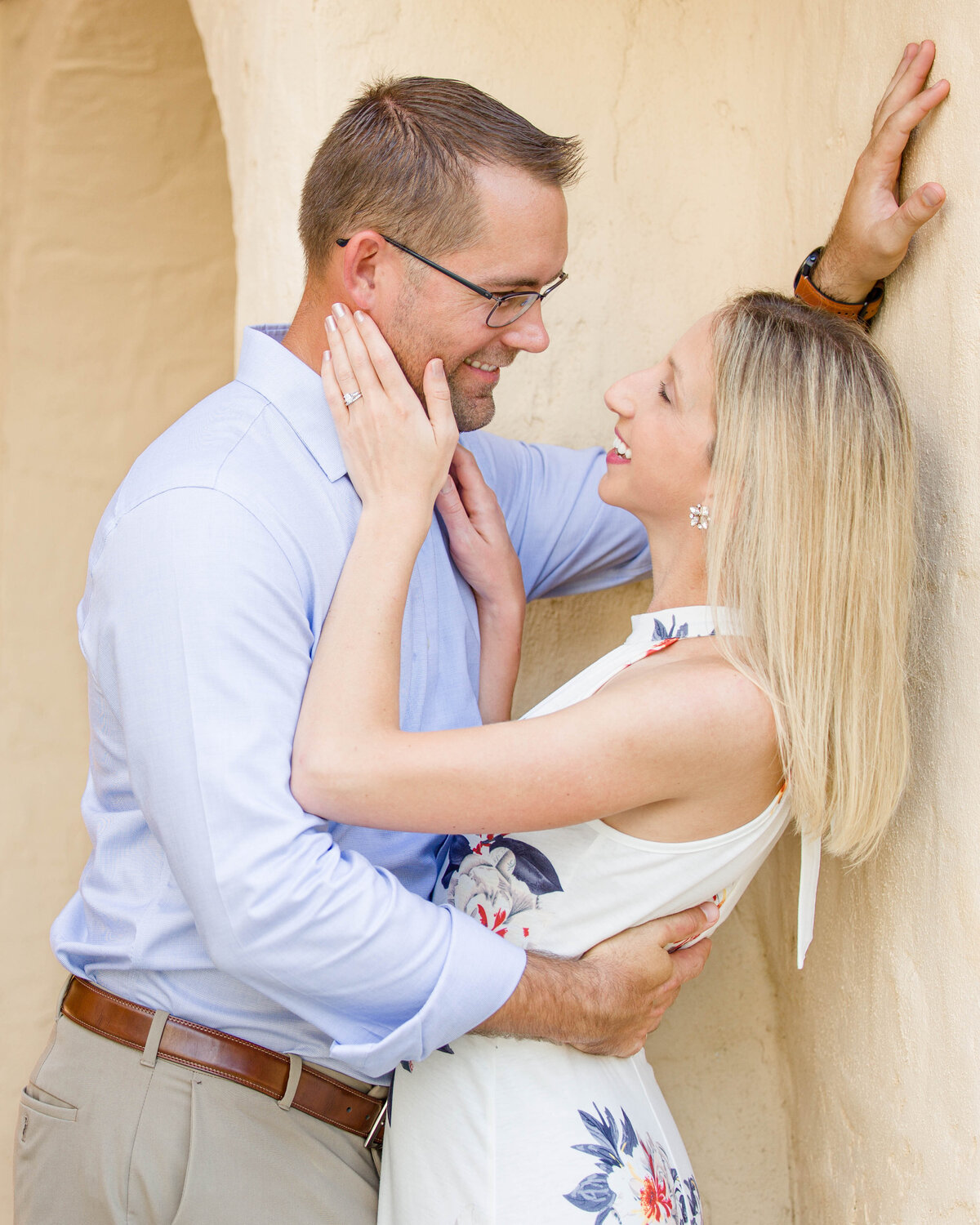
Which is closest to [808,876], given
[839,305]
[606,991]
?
[606,991]

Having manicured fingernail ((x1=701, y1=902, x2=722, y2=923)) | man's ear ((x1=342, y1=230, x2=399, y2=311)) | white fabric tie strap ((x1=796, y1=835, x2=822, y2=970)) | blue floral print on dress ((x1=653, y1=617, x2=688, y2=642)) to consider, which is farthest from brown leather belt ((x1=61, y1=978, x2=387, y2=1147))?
man's ear ((x1=342, y1=230, x2=399, y2=311))

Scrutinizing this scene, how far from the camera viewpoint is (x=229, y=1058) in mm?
1544

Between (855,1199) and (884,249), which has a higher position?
(884,249)

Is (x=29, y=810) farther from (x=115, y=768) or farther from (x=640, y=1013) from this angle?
(x=640, y=1013)

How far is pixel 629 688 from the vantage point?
144 cm

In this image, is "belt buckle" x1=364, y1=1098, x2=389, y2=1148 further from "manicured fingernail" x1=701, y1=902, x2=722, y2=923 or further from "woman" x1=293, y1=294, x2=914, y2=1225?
"manicured fingernail" x1=701, y1=902, x2=722, y2=923

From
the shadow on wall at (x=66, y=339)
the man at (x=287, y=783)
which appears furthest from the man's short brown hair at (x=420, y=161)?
the shadow on wall at (x=66, y=339)

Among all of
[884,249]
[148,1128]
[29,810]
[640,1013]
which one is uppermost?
[884,249]

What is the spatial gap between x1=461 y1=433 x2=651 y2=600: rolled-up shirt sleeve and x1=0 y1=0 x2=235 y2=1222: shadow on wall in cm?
Answer: 171

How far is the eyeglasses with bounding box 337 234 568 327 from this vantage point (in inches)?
64.8

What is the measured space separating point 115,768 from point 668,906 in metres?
0.83

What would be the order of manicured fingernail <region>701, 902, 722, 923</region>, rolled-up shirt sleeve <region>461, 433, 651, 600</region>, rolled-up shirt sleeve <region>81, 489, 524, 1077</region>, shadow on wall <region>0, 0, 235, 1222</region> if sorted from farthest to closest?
shadow on wall <region>0, 0, 235, 1222</region>
rolled-up shirt sleeve <region>461, 433, 651, 600</region>
manicured fingernail <region>701, 902, 722, 923</region>
rolled-up shirt sleeve <region>81, 489, 524, 1077</region>

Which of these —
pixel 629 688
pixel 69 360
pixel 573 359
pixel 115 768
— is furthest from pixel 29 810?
pixel 629 688

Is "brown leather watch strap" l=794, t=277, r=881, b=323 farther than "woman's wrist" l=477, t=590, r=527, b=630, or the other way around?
"woman's wrist" l=477, t=590, r=527, b=630
